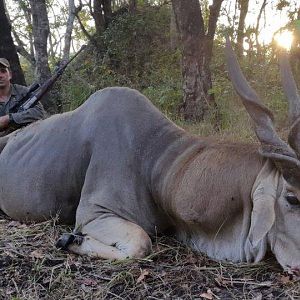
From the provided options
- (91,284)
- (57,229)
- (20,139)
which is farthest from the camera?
(20,139)

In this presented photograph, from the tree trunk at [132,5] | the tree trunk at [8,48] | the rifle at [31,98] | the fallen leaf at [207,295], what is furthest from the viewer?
the tree trunk at [132,5]

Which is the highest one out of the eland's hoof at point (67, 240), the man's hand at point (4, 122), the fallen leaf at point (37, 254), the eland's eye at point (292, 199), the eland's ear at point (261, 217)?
the man's hand at point (4, 122)

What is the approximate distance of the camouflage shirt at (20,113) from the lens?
17.7 feet

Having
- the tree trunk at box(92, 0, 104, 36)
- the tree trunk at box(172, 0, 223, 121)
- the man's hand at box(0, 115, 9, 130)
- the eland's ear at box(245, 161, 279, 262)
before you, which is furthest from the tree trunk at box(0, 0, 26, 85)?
the tree trunk at box(92, 0, 104, 36)

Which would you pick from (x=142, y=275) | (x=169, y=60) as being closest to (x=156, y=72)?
(x=169, y=60)

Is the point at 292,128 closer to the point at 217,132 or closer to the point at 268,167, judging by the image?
the point at 268,167

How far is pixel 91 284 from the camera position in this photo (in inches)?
116

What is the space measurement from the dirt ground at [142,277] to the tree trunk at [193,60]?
4.14m

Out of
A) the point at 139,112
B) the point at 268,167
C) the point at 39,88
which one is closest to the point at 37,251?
the point at 139,112

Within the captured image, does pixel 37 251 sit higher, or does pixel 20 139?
pixel 20 139

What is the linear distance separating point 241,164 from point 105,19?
11769 mm

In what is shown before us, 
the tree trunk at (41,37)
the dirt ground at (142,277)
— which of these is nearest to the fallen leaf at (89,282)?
the dirt ground at (142,277)

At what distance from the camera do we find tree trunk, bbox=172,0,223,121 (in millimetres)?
7387

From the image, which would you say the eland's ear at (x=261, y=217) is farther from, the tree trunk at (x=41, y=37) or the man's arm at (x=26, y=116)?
the tree trunk at (x=41, y=37)
